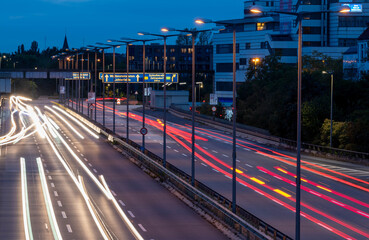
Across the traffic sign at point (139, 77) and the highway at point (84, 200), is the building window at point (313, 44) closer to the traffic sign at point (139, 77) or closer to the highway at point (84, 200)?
the traffic sign at point (139, 77)

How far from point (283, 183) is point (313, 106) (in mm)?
30112

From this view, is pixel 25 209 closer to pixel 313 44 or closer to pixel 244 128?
pixel 244 128

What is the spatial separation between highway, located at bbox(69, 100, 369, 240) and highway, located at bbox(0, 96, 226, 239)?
416 cm

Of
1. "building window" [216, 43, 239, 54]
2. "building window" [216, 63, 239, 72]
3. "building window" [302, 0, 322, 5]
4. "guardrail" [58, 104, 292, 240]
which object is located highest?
"building window" [302, 0, 322, 5]

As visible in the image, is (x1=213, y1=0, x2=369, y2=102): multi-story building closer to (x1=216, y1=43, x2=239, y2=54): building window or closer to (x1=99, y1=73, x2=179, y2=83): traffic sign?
(x1=216, y1=43, x2=239, y2=54): building window

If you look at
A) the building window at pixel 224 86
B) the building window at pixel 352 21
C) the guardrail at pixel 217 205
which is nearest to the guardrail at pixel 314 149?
the guardrail at pixel 217 205

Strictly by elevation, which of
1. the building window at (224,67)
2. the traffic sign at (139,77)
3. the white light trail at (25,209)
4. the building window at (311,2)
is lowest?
the white light trail at (25,209)

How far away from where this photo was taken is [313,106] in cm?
7594

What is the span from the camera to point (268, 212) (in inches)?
1409

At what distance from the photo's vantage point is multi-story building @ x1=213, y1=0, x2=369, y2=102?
12638cm

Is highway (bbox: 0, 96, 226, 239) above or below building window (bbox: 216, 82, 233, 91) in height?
below

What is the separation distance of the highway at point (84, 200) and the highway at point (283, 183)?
4157 millimetres

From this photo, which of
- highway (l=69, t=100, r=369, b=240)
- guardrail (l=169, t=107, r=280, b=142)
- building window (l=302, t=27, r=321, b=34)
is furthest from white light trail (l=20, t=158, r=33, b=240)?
building window (l=302, t=27, r=321, b=34)

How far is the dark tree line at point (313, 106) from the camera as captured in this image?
66625 mm
